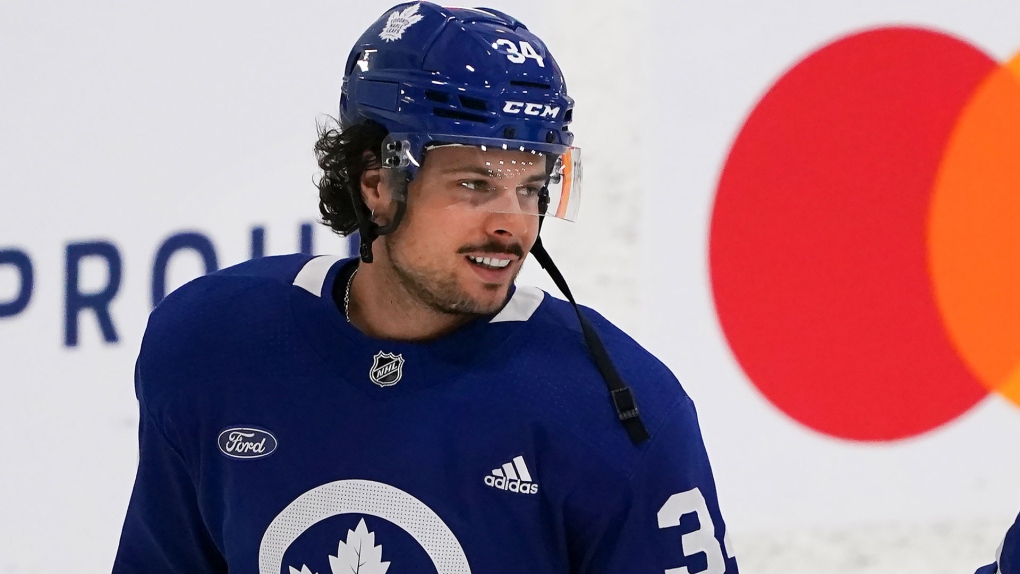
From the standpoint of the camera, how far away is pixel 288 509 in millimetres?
1304

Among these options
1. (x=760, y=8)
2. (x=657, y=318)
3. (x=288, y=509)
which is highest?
(x=760, y=8)

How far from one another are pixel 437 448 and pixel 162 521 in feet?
1.32

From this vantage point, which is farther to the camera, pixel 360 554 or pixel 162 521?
pixel 162 521

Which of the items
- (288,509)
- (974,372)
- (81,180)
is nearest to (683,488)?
(288,509)

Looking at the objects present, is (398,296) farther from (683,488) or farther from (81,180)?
(81,180)

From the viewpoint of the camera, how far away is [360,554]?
1.27m

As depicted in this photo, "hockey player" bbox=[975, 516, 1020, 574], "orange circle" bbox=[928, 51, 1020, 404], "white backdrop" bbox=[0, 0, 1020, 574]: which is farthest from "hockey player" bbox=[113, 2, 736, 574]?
"orange circle" bbox=[928, 51, 1020, 404]

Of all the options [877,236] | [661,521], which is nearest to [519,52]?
[661,521]

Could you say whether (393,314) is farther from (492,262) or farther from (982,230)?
(982,230)

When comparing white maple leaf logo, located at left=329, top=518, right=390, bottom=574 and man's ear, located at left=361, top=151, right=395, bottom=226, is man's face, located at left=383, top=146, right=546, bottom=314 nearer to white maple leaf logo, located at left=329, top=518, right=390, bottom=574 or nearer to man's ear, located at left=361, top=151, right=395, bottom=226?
man's ear, located at left=361, top=151, right=395, bottom=226

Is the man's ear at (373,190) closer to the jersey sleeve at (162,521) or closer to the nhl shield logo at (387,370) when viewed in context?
the nhl shield logo at (387,370)

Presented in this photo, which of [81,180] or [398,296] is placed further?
[81,180]

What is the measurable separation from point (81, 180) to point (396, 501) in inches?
38.2

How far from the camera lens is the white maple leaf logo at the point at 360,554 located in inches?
50.0
